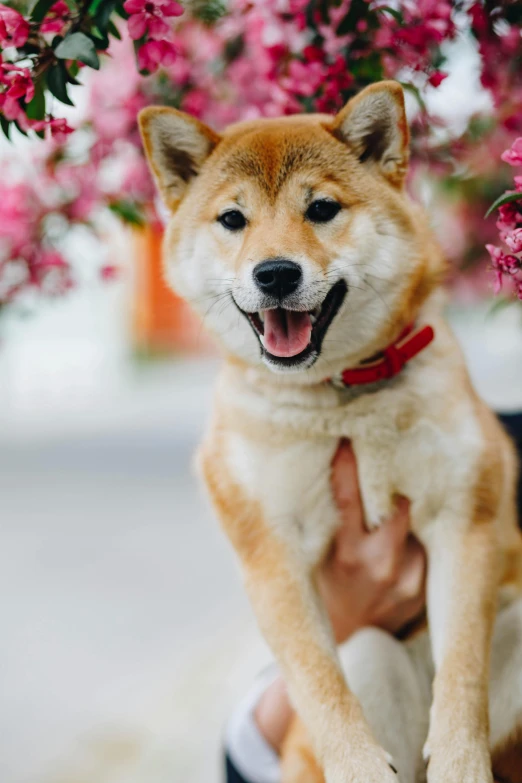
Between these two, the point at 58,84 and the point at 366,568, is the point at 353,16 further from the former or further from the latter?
the point at 366,568

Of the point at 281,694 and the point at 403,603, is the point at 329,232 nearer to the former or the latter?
the point at 403,603

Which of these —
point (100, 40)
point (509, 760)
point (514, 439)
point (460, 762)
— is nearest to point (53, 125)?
point (100, 40)

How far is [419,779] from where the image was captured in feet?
5.43

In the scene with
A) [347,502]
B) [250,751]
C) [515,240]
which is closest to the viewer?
[515,240]

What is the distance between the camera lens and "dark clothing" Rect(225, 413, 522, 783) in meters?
2.15

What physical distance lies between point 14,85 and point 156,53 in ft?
0.76

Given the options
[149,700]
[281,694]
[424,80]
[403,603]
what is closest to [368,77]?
[424,80]

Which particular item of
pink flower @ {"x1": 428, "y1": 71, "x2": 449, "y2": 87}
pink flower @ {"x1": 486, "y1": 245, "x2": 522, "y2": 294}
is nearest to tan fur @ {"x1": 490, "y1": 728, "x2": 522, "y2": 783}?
pink flower @ {"x1": 486, "y1": 245, "x2": 522, "y2": 294}

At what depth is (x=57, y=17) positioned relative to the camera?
1.28 metres

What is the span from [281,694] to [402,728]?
0.49 m

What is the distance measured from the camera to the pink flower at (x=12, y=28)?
1.23 metres

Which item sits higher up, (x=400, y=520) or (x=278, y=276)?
(x=278, y=276)

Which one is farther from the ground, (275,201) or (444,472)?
(275,201)

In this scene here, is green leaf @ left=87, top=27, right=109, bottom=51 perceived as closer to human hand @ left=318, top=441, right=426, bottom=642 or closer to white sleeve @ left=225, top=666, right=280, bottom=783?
human hand @ left=318, top=441, right=426, bottom=642
